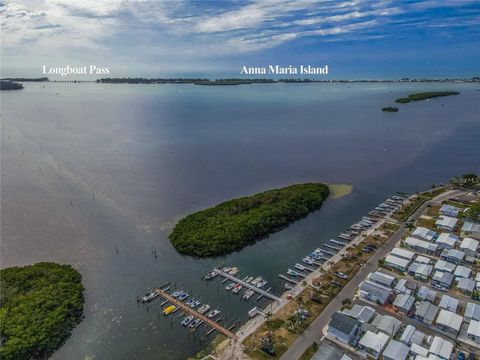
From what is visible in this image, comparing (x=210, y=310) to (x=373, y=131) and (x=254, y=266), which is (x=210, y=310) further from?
(x=373, y=131)

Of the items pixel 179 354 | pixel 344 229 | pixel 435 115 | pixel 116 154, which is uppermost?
pixel 435 115

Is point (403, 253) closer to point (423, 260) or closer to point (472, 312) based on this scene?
point (423, 260)

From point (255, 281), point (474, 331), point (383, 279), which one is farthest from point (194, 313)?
point (474, 331)

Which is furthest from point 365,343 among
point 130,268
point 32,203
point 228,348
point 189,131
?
point 189,131

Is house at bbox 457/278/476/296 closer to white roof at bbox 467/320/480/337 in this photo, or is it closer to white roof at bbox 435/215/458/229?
white roof at bbox 467/320/480/337

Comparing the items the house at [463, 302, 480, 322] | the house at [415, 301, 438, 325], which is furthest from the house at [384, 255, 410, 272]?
the house at [463, 302, 480, 322]

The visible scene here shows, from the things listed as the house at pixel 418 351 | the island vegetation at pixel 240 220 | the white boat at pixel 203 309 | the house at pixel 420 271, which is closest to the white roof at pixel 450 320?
the house at pixel 418 351

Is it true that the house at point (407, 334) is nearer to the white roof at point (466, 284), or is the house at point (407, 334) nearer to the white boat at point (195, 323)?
the white roof at point (466, 284)
